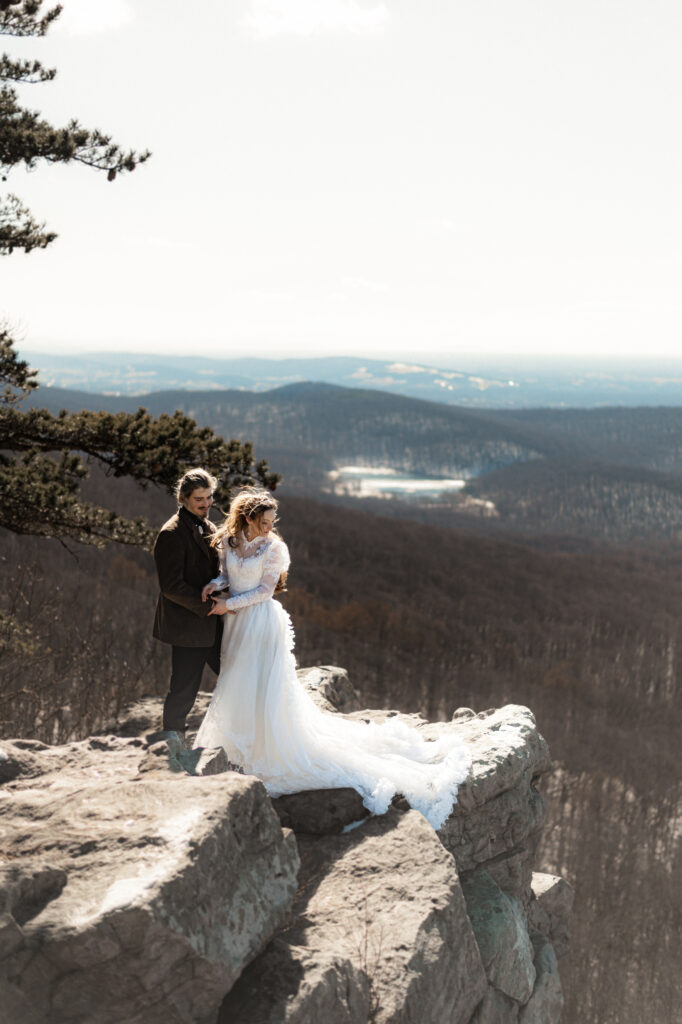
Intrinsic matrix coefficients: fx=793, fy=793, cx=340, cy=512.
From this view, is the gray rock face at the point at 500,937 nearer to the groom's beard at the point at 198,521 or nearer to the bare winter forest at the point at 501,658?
the groom's beard at the point at 198,521

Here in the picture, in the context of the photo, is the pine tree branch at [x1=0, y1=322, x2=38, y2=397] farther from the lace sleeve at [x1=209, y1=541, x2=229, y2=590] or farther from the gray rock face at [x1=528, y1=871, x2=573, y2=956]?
the gray rock face at [x1=528, y1=871, x2=573, y2=956]

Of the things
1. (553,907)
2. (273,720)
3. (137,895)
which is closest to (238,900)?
(137,895)

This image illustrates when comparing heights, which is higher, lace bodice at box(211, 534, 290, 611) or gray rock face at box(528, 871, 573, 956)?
lace bodice at box(211, 534, 290, 611)

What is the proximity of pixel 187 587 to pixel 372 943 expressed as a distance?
396 cm

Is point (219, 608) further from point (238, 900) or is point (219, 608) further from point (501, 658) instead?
point (501, 658)

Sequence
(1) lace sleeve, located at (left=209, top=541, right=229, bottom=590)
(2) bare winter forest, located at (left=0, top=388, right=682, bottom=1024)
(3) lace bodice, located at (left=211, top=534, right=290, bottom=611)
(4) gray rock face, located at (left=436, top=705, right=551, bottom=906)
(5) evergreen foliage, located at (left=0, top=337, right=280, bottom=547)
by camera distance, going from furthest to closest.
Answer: (2) bare winter forest, located at (left=0, top=388, right=682, bottom=1024)
(5) evergreen foliage, located at (left=0, top=337, right=280, bottom=547)
(4) gray rock face, located at (left=436, top=705, right=551, bottom=906)
(1) lace sleeve, located at (left=209, top=541, right=229, bottom=590)
(3) lace bodice, located at (left=211, top=534, right=290, bottom=611)

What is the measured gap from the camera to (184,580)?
883 centimetres

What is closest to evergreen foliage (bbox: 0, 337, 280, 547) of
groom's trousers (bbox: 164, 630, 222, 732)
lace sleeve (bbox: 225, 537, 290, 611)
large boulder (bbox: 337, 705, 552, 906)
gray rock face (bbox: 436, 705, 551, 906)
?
groom's trousers (bbox: 164, 630, 222, 732)

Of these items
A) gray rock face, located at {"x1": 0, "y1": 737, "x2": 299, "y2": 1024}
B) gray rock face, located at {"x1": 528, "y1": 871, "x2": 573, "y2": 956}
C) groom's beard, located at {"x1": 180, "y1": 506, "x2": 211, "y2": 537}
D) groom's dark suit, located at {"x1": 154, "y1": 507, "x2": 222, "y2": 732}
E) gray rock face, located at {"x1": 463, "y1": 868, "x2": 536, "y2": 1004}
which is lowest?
gray rock face, located at {"x1": 528, "y1": 871, "x2": 573, "y2": 956}

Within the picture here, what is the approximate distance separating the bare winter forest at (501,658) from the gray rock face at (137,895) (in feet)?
27.8

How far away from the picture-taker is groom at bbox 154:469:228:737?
8.66 meters

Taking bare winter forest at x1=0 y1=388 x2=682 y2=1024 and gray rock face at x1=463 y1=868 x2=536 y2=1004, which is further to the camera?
bare winter forest at x1=0 y1=388 x2=682 y2=1024

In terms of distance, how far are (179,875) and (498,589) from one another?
133m

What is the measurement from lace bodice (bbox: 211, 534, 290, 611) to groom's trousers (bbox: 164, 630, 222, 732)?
0.70m
